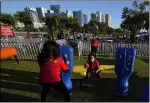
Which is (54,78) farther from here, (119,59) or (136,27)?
(136,27)

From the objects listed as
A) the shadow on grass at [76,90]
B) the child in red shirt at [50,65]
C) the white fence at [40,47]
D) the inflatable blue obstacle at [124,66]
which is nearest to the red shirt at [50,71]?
the child in red shirt at [50,65]

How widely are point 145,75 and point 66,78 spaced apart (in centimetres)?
386

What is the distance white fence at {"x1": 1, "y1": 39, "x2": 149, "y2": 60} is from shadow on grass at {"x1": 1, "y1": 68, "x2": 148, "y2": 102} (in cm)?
558

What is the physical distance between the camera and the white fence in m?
15.8

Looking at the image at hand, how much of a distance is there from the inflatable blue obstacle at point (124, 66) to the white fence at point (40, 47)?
29.3 ft

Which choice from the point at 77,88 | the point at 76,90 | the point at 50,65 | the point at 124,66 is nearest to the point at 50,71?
the point at 50,65

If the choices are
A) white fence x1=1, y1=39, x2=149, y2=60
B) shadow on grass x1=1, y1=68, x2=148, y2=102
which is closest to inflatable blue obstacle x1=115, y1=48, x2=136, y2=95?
shadow on grass x1=1, y1=68, x2=148, y2=102

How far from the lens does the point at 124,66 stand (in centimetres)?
699

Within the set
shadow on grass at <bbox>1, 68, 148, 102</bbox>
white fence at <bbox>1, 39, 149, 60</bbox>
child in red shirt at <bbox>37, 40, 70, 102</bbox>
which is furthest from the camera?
white fence at <bbox>1, 39, 149, 60</bbox>

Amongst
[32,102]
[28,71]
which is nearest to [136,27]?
[28,71]

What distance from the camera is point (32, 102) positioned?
643 cm

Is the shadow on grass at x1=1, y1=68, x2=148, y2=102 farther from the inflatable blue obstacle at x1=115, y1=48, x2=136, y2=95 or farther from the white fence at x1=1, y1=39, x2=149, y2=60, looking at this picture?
the white fence at x1=1, y1=39, x2=149, y2=60

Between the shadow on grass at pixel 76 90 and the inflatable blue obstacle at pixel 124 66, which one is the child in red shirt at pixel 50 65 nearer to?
the shadow on grass at pixel 76 90

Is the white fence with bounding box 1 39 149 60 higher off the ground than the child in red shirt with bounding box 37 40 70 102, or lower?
lower
